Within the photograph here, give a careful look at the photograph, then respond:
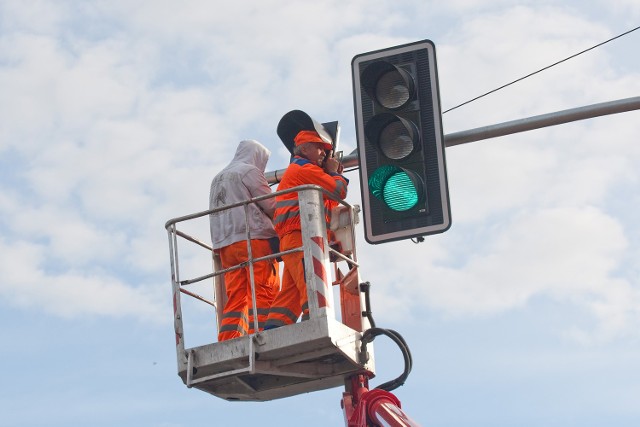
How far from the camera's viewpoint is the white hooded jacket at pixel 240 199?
35.6 ft

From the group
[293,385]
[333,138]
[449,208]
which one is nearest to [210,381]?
[293,385]

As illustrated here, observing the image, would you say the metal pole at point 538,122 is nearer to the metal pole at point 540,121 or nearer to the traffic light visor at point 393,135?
the metal pole at point 540,121

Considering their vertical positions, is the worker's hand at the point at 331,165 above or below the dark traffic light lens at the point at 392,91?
above

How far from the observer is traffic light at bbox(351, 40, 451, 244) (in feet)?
24.9

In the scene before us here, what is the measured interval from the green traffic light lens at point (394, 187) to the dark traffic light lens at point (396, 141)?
0.10m

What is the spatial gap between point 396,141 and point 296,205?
2.67 metres

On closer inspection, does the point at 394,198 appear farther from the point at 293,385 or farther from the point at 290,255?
the point at 293,385

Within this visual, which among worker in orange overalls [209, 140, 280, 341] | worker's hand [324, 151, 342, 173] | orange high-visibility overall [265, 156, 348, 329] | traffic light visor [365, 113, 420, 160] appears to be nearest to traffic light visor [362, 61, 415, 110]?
traffic light visor [365, 113, 420, 160]

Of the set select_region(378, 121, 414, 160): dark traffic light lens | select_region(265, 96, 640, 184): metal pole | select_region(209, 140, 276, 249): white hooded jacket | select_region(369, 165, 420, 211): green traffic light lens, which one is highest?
select_region(209, 140, 276, 249): white hooded jacket

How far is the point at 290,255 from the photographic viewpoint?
1021cm

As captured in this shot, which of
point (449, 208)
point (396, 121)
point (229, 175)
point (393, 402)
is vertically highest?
point (229, 175)

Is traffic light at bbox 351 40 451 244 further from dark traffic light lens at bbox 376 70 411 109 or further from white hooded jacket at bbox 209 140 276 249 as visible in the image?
white hooded jacket at bbox 209 140 276 249

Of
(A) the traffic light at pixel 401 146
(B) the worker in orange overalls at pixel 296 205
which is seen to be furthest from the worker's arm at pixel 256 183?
(A) the traffic light at pixel 401 146

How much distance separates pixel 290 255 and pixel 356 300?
2.58 ft
